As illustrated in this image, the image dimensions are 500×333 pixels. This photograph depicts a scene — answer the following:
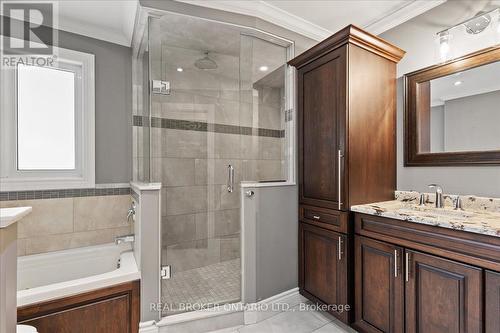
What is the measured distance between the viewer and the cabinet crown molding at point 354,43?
5.69ft

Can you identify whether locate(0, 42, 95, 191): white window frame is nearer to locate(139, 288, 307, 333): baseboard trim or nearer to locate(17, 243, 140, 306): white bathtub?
locate(17, 243, 140, 306): white bathtub

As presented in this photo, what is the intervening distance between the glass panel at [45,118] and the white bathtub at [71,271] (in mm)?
752

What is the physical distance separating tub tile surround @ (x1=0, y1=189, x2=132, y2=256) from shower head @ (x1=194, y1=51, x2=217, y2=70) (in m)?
1.42

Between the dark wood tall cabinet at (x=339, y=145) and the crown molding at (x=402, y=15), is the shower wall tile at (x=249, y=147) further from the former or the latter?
the crown molding at (x=402, y=15)

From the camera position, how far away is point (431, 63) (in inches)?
76.9

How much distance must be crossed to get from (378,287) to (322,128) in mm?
1207

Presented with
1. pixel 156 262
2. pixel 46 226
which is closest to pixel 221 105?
pixel 156 262

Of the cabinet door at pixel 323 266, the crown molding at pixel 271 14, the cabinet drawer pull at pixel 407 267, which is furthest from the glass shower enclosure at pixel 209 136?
the cabinet drawer pull at pixel 407 267

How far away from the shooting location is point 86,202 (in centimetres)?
219

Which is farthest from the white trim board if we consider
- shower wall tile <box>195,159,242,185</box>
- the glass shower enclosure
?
shower wall tile <box>195,159,242,185</box>

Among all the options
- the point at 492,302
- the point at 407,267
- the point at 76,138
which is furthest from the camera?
the point at 76,138

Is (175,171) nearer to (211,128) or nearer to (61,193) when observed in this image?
(211,128)

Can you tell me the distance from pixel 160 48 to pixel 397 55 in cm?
198

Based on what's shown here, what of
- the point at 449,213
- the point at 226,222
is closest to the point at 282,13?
the point at 226,222
